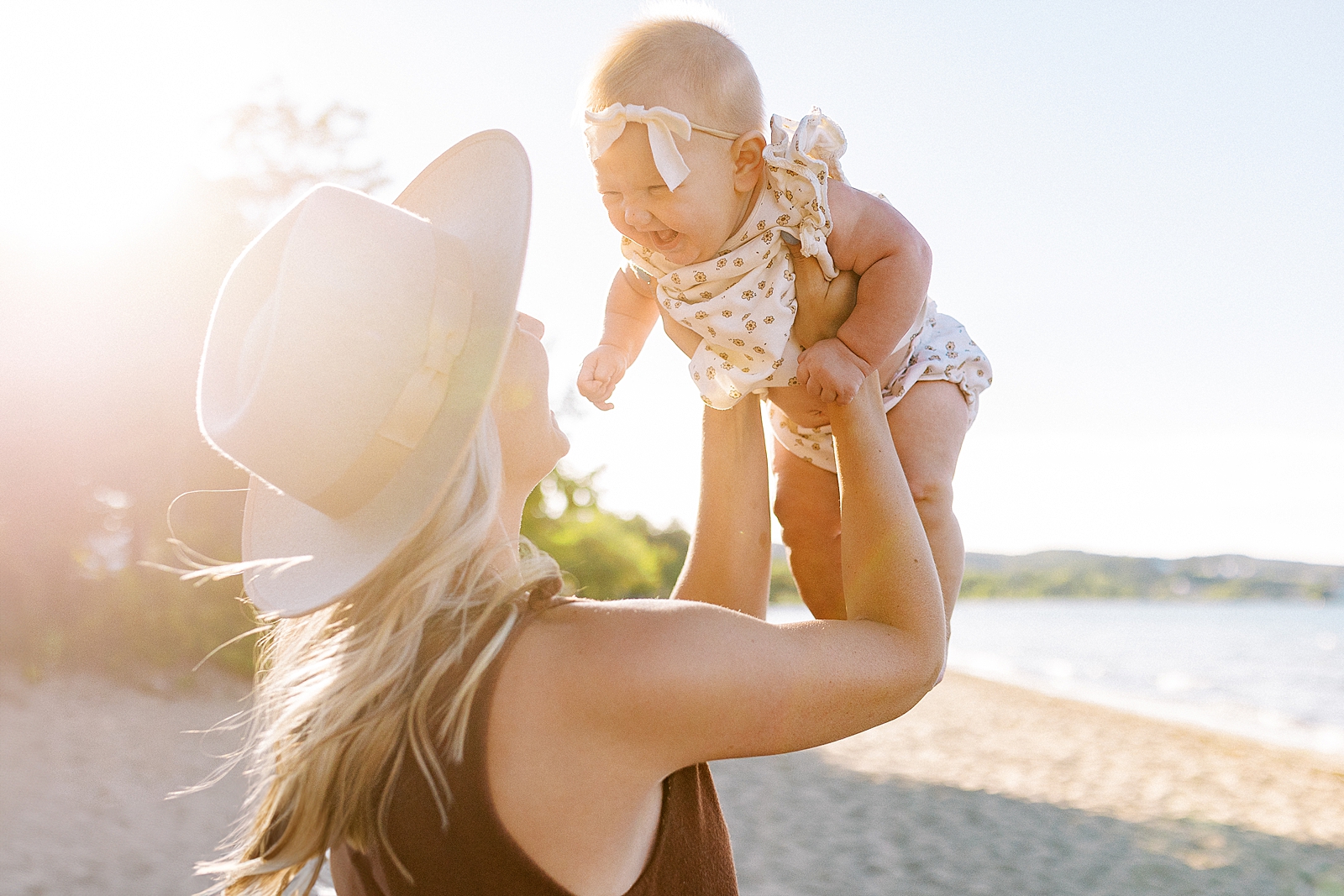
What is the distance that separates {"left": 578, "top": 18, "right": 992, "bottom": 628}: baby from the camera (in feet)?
5.98

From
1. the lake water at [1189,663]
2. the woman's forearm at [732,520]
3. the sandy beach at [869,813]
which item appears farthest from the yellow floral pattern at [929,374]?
the sandy beach at [869,813]

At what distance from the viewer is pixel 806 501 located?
7.39 ft

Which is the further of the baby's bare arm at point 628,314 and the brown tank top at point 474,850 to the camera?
the baby's bare arm at point 628,314

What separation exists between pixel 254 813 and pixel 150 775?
10439mm

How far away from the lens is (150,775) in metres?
10.3

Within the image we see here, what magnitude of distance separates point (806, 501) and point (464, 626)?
3.54ft

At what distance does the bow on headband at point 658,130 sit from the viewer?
5.88 feet

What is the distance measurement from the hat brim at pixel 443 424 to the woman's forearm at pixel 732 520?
69 centimetres

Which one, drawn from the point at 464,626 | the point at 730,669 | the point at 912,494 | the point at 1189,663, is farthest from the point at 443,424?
the point at 1189,663

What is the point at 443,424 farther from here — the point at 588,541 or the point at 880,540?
the point at 588,541

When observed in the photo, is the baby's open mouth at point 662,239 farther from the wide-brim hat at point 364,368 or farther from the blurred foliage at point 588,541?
the blurred foliage at point 588,541

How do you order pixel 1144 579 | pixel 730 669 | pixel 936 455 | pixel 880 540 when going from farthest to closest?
pixel 1144 579 < pixel 936 455 < pixel 880 540 < pixel 730 669

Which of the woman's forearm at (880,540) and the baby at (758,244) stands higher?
the baby at (758,244)

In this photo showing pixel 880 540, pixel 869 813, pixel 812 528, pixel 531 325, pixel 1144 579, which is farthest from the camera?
pixel 1144 579
